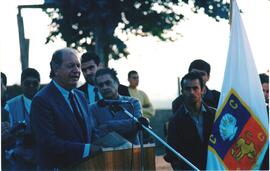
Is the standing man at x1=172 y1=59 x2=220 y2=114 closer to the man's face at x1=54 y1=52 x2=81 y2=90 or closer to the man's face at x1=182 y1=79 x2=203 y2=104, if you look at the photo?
the man's face at x1=182 y1=79 x2=203 y2=104

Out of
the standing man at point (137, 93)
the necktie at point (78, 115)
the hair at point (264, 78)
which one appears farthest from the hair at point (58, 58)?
the standing man at point (137, 93)

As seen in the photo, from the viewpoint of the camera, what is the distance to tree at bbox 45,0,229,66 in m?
13.4

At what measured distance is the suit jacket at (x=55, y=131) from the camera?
4.87 metres

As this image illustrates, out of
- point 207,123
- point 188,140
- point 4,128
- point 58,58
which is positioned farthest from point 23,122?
point 207,123

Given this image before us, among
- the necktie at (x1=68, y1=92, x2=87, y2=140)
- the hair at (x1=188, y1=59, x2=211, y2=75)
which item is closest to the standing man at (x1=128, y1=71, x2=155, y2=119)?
the hair at (x1=188, y1=59, x2=211, y2=75)

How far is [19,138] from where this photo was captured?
18.4 feet

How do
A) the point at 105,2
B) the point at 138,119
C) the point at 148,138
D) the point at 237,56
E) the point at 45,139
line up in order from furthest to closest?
the point at 105,2 < the point at 148,138 < the point at 237,56 < the point at 138,119 < the point at 45,139

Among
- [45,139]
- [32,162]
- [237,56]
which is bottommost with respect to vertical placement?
[32,162]

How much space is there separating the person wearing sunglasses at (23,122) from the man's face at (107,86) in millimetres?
734

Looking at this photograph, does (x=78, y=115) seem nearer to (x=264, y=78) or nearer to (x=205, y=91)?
(x=205, y=91)

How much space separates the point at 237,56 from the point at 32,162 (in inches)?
79.5

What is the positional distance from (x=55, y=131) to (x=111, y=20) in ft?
28.9

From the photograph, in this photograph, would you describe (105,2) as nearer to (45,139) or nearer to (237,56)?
(237,56)

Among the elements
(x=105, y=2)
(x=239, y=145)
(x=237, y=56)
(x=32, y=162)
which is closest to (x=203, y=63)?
(x=237, y=56)
